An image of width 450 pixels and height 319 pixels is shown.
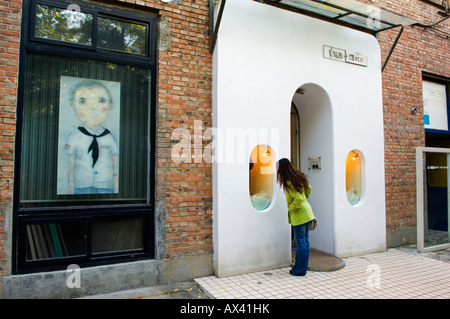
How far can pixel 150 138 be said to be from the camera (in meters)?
4.92

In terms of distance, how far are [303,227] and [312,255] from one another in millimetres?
1318

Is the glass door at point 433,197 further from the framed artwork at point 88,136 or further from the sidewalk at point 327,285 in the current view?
the framed artwork at point 88,136

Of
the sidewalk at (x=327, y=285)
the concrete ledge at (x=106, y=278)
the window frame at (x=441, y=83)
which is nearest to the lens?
the concrete ledge at (x=106, y=278)

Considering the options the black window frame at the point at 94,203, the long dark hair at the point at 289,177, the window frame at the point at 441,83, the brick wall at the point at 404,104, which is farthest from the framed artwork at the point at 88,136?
the window frame at the point at 441,83

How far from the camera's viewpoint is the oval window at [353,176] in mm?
6680

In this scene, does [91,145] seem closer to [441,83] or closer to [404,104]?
[404,104]

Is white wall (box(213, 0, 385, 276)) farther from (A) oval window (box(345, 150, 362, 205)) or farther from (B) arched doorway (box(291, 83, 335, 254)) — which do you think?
(A) oval window (box(345, 150, 362, 205))

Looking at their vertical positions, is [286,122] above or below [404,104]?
below

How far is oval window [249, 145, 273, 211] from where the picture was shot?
5652 mm

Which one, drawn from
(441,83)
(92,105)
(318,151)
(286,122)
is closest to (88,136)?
(92,105)

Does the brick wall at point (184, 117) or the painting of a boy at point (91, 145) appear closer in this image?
the painting of a boy at point (91, 145)

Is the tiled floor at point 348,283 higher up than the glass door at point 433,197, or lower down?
lower down

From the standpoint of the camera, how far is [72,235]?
438cm

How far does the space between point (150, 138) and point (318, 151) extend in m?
3.57
